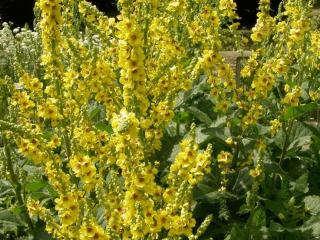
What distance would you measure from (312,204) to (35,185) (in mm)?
1863

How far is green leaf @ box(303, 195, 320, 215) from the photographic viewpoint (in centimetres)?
365

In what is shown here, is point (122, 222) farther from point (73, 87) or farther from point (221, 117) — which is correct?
point (221, 117)

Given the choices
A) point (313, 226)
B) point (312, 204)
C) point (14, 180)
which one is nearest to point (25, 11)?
point (14, 180)

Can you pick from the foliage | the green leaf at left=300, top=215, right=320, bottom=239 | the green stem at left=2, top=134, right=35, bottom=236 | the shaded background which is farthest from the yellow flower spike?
the shaded background

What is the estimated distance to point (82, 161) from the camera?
2.76m

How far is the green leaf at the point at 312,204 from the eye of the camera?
3654mm

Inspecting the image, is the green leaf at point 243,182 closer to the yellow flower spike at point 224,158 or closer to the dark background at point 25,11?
the yellow flower spike at point 224,158

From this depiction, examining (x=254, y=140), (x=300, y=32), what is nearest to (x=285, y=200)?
(x=254, y=140)

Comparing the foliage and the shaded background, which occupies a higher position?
the shaded background

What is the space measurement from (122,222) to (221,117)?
5.50 ft

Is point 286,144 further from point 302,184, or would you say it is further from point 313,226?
point 313,226

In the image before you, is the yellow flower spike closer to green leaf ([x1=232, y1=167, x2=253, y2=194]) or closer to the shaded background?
green leaf ([x1=232, y1=167, x2=253, y2=194])

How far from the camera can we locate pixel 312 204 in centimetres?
369

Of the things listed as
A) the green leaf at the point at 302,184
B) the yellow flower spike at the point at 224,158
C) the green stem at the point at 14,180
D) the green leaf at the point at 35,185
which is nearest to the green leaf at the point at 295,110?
the green leaf at the point at 302,184
